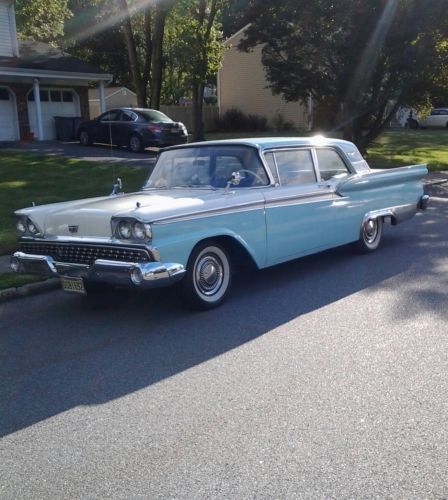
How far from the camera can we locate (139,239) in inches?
223

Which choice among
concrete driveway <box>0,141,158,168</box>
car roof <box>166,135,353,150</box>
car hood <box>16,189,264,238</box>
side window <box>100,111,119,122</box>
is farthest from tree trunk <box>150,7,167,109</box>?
car hood <box>16,189,264,238</box>

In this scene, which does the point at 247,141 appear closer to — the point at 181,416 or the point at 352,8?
the point at 181,416

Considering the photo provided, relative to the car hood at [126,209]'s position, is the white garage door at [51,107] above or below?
above

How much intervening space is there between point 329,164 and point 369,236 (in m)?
1.26

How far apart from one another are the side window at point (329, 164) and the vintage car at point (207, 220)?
0.02 metres

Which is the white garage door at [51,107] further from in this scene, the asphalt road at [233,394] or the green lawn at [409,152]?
the asphalt road at [233,394]

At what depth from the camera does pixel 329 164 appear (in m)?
8.12

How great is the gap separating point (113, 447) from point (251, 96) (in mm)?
37966

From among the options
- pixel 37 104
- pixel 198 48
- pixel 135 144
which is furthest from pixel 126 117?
pixel 198 48

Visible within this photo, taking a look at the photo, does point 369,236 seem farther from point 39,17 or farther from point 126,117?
point 39,17

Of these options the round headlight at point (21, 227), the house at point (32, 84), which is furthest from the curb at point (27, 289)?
the house at point (32, 84)

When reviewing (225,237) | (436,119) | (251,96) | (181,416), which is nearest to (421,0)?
(225,237)

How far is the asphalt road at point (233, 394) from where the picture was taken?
3398mm

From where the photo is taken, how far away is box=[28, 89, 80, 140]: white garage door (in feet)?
83.5
